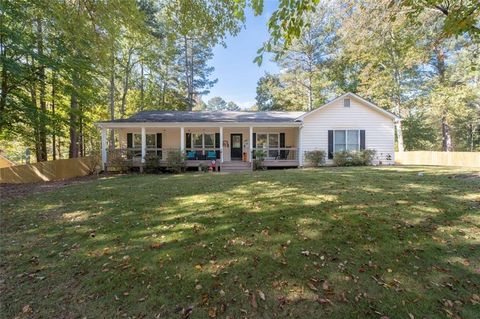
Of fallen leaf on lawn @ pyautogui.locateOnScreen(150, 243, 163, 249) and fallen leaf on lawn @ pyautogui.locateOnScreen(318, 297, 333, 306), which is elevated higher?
fallen leaf on lawn @ pyautogui.locateOnScreen(150, 243, 163, 249)

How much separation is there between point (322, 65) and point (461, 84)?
40.1ft

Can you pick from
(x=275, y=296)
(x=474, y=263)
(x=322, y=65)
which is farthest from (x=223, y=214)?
(x=322, y=65)

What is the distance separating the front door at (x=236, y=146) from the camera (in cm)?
1839

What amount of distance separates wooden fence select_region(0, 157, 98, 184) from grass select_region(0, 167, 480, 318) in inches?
288

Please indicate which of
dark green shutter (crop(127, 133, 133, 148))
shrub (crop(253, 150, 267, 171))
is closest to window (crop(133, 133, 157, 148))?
dark green shutter (crop(127, 133, 133, 148))

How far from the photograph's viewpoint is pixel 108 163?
1537 centimetres

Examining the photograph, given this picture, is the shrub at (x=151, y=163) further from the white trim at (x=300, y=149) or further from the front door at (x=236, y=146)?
the white trim at (x=300, y=149)

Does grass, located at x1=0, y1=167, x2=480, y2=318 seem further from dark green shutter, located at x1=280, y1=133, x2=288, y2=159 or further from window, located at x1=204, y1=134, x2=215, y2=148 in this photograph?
window, located at x1=204, y1=134, x2=215, y2=148

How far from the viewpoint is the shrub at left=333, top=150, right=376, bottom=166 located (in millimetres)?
15852

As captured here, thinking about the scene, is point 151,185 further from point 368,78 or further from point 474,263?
point 368,78

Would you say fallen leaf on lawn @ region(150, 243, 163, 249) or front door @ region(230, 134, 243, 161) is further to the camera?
front door @ region(230, 134, 243, 161)

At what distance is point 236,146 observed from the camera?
60.5 ft

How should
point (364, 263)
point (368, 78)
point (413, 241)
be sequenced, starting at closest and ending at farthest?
A: point (364, 263) → point (413, 241) → point (368, 78)

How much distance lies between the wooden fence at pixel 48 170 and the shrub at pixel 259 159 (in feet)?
31.5
